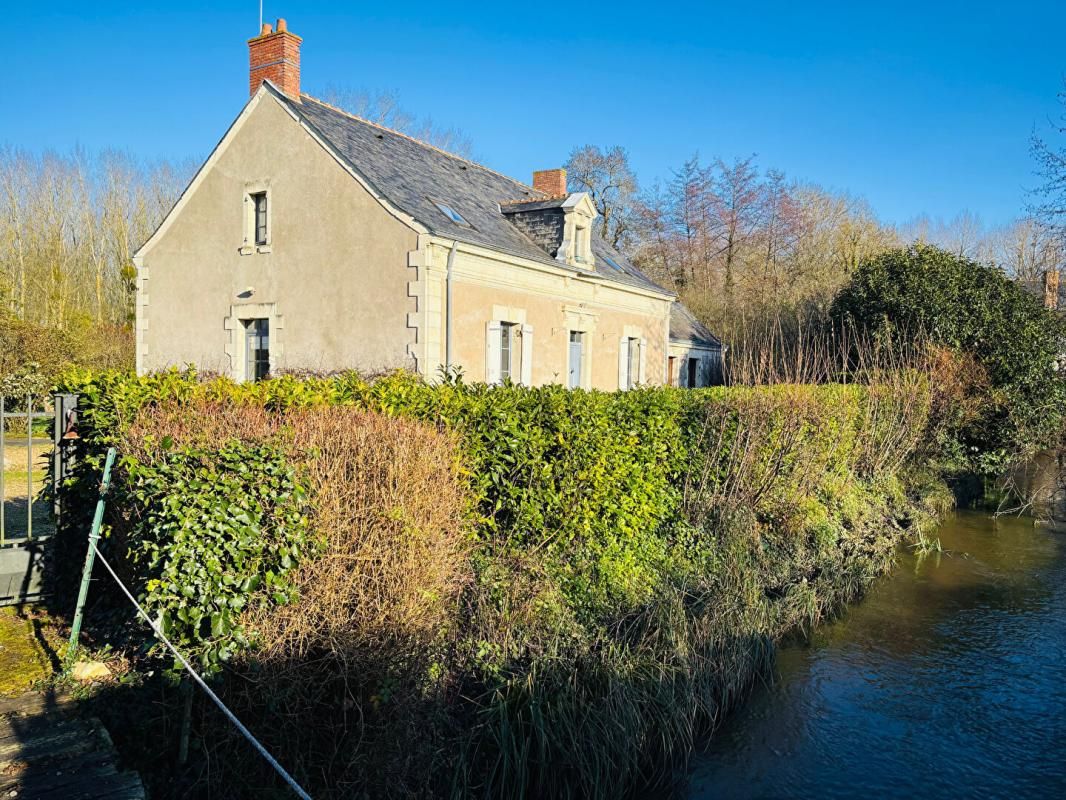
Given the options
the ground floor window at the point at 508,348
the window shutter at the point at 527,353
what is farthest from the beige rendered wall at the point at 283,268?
the window shutter at the point at 527,353

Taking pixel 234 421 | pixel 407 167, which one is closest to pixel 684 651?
pixel 234 421

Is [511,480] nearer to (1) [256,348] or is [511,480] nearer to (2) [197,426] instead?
(2) [197,426]

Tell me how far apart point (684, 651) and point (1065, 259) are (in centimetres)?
2007

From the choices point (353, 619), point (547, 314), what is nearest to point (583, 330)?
point (547, 314)

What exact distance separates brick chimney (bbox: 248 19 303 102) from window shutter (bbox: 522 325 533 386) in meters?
6.65

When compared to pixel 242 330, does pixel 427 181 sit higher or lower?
higher

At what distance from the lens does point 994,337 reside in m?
14.6

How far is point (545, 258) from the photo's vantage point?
15891 millimetres

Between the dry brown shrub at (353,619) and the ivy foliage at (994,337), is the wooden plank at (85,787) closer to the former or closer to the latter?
the dry brown shrub at (353,619)

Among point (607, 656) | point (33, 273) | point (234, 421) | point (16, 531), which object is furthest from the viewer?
point (33, 273)

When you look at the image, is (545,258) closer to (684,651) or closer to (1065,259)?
(684,651)

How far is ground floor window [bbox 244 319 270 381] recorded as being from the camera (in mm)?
14961

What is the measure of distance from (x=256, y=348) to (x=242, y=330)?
0.48 m

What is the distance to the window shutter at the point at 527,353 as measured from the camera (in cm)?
1560
